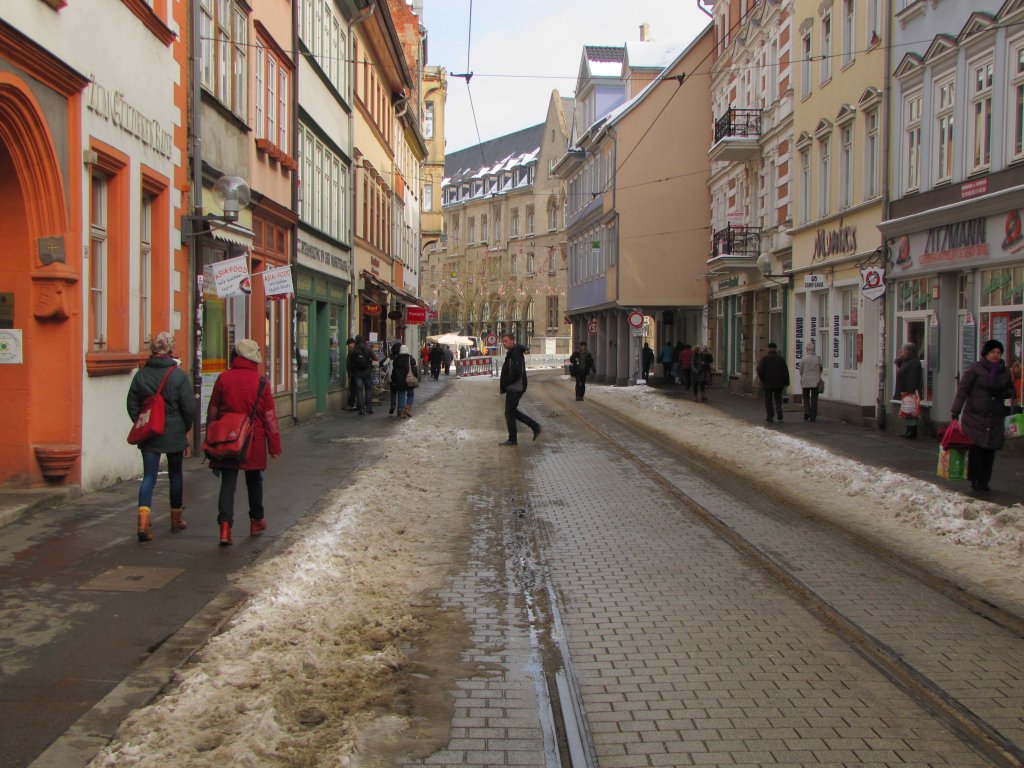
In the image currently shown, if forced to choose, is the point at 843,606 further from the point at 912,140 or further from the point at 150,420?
the point at 912,140

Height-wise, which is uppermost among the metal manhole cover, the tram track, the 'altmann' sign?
the 'altmann' sign

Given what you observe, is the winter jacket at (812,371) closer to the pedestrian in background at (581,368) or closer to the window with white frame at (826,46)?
the window with white frame at (826,46)

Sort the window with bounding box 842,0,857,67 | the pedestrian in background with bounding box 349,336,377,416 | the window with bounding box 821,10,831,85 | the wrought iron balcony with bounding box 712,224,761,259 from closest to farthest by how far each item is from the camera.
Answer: the window with bounding box 842,0,857,67
the pedestrian in background with bounding box 349,336,377,416
the window with bounding box 821,10,831,85
the wrought iron balcony with bounding box 712,224,761,259

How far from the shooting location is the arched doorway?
980 centimetres

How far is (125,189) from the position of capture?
11.8 m

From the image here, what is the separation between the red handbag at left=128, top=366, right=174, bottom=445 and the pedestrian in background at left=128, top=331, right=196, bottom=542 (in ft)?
0.13

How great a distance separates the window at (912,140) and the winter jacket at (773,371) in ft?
14.5

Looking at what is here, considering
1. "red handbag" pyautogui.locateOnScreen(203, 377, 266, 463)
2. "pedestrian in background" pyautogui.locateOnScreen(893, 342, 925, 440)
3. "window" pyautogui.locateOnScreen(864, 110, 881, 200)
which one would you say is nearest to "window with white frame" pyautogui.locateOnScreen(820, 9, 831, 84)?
"window" pyautogui.locateOnScreen(864, 110, 881, 200)

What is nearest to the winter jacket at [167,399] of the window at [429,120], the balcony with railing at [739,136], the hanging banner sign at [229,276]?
the hanging banner sign at [229,276]

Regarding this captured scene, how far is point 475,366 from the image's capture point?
6131cm

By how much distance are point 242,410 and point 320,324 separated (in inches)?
667

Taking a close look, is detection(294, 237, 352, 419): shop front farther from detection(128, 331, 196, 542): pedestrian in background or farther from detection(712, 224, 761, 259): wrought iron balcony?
detection(128, 331, 196, 542): pedestrian in background

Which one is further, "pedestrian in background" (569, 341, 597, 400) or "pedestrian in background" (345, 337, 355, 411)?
"pedestrian in background" (569, 341, 597, 400)

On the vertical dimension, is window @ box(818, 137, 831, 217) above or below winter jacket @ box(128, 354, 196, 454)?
above
